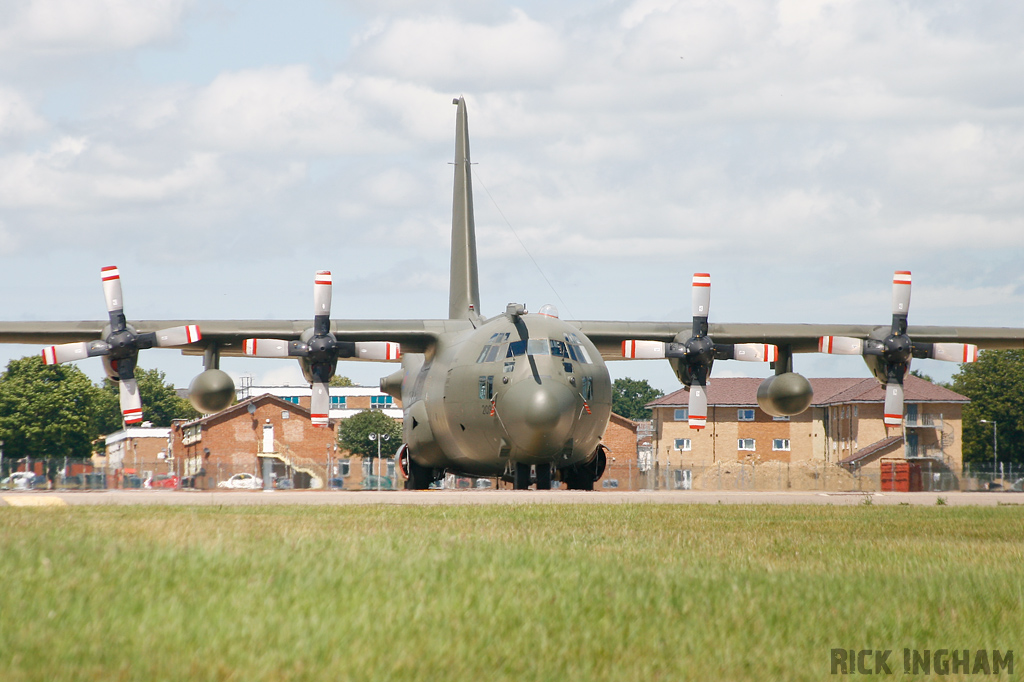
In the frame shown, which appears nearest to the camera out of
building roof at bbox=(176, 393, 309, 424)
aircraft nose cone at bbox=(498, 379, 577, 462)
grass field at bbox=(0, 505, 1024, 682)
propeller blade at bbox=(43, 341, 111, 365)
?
grass field at bbox=(0, 505, 1024, 682)

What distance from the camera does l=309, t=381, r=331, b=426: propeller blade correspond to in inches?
1038

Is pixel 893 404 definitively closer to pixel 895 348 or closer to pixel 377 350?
pixel 895 348

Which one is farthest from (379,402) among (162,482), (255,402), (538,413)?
(538,413)

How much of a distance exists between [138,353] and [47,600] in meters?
22.2

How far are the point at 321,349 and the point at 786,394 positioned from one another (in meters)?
12.3

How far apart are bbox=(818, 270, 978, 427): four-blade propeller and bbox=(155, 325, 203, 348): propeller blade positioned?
16.4m

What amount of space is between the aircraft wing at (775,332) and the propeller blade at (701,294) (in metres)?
1.01

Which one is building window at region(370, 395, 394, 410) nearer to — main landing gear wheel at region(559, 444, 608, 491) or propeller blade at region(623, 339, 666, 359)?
main landing gear wheel at region(559, 444, 608, 491)

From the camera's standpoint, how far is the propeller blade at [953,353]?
94.4ft

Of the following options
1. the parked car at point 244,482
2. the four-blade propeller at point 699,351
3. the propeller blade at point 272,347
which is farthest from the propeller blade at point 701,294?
the parked car at point 244,482

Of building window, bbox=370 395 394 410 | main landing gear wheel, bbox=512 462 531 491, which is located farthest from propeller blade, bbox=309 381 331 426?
building window, bbox=370 395 394 410

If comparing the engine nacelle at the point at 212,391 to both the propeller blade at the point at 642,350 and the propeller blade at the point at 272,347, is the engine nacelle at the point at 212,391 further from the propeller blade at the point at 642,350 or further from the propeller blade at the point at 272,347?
the propeller blade at the point at 642,350

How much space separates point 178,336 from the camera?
26578mm

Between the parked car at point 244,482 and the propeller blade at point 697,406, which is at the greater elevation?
the propeller blade at point 697,406
